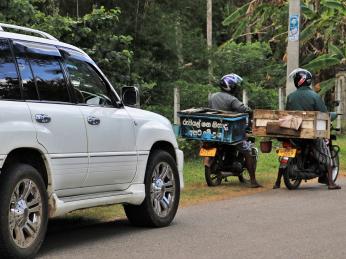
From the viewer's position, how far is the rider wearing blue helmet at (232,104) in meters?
12.2

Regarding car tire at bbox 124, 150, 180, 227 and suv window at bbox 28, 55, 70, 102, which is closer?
suv window at bbox 28, 55, 70, 102

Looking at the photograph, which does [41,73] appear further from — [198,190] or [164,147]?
[198,190]

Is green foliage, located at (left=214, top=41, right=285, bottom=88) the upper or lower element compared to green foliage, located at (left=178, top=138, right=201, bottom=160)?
upper

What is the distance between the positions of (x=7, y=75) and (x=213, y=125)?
19.2 ft

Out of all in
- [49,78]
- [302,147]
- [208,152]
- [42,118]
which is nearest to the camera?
[42,118]

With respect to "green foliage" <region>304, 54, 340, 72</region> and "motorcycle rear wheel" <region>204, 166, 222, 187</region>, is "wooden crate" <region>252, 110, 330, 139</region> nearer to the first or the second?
"motorcycle rear wheel" <region>204, 166, 222, 187</region>

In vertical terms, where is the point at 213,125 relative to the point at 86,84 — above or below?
below

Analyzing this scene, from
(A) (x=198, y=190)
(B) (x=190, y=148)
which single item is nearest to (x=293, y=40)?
(B) (x=190, y=148)

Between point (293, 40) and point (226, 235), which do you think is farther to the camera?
point (293, 40)

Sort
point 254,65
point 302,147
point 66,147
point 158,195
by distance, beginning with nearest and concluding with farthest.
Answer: point 66,147, point 158,195, point 302,147, point 254,65

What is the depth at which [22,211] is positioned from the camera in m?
6.43

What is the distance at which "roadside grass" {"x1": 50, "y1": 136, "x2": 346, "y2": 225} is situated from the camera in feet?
30.3

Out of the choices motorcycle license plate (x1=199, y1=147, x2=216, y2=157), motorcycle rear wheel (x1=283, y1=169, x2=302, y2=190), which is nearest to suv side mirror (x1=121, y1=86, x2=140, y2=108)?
motorcycle license plate (x1=199, y1=147, x2=216, y2=157)

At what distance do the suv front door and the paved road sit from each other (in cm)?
68
